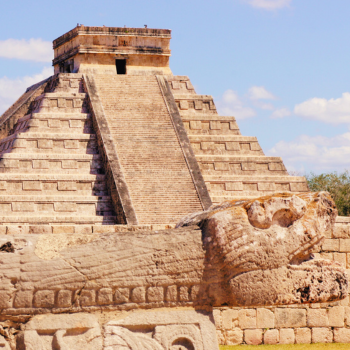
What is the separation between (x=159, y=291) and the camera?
521 centimetres

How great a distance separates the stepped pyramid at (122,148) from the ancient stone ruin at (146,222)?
4 cm

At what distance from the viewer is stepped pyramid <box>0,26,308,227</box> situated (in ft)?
53.6

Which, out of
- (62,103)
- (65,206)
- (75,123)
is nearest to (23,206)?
(65,206)

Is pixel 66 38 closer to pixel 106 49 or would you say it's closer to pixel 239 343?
pixel 106 49

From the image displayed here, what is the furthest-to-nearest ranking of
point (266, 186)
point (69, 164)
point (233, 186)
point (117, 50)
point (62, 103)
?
point (117, 50), point (62, 103), point (266, 186), point (233, 186), point (69, 164)

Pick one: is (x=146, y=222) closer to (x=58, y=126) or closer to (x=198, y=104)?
(x=58, y=126)

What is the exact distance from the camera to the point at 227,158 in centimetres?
1869

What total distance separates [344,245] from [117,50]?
13560 mm

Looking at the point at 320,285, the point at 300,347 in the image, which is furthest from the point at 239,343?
the point at 320,285

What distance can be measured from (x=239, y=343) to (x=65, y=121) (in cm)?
1009

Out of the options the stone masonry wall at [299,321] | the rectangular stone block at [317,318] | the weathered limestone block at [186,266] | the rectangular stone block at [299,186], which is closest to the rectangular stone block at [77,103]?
the rectangular stone block at [299,186]

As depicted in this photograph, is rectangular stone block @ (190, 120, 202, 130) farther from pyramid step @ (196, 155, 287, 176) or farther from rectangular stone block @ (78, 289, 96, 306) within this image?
rectangular stone block @ (78, 289, 96, 306)

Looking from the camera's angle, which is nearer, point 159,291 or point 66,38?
point 159,291

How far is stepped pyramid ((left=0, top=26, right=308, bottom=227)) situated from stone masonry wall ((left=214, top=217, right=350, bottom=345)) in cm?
546
